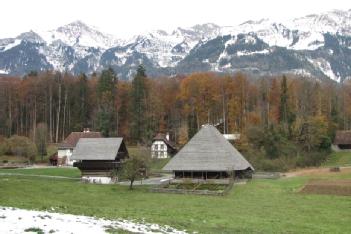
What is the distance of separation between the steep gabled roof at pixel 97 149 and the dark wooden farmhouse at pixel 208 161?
1174 centimetres

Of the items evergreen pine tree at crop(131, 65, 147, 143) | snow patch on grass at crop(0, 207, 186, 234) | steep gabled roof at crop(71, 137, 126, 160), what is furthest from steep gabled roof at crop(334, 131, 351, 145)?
snow patch on grass at crop(0, 207, 186, 234)

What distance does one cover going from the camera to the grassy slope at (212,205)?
88.4 feet

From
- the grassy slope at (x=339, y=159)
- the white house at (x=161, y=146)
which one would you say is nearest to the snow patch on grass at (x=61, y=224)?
the grassy slope at (x=339, y=159)

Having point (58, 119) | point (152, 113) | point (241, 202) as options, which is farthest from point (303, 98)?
point (241, 202)

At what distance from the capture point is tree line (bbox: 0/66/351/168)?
281 feet

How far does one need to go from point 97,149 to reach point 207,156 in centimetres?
1739

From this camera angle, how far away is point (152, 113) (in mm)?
96188

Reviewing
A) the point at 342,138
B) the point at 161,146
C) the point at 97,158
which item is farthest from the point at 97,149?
the point at 342,138

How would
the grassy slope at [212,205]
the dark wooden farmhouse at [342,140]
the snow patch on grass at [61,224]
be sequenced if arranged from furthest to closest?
the dark wooden farmhouse at [342,140] → the grassy slope at [212,205] → the snow patch on grass at [61,224]

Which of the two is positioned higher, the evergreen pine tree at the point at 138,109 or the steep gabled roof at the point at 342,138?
the evergreen pine tree at the point at 138,109

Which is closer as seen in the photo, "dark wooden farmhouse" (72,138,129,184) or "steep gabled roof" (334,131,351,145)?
"dark wooden farmhouse" (72,138,129,184)

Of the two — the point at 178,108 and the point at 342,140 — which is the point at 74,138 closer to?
the point at 178,108

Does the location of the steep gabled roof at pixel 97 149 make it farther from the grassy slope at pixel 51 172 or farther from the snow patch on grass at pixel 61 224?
the snow patch on grass at pixel 61 224

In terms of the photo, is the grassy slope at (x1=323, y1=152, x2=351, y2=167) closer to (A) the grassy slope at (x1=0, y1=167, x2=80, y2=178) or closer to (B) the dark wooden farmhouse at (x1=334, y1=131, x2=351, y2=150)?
(B) the dark wooden farmhouse at (x1=334, y1=131, x2=351, y2=150)
